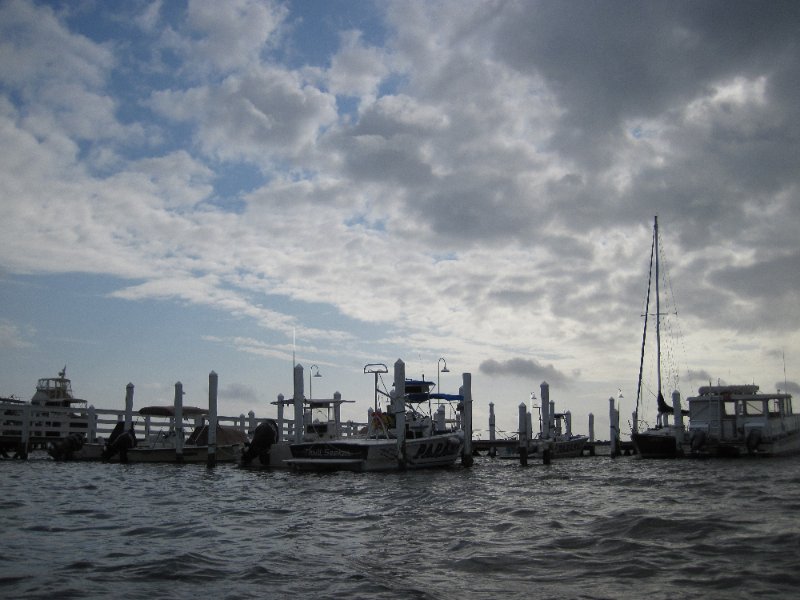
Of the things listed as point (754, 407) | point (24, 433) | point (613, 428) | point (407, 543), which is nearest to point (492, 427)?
point (613, 428)

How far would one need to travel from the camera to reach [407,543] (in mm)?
9938

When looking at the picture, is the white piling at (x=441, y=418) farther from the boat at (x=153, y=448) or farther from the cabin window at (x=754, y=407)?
the cabin window at (x=754, y=407)

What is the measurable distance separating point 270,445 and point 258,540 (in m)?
19.4

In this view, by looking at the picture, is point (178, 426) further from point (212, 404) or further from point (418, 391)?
point (418, 391)

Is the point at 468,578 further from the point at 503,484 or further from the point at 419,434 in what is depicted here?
the point at 419,434

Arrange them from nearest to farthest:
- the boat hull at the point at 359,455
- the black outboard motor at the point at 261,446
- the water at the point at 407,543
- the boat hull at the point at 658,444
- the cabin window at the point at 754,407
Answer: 1. the water at the point at 407,543
2. the boat hull at the point at 359,455
3. the black outboard motor at the point at 261,446
4. the boat hull at the point at 658,444
5. the cabin window at the point at 754,407

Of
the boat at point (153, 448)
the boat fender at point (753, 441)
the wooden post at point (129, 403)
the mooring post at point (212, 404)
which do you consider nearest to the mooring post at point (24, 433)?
the boat at point (153, 448)

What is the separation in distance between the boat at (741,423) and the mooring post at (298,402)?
2057 centimetres

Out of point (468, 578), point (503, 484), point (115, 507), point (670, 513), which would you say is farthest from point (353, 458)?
point (468, 578)

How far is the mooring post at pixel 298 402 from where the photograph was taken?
93.0 ft

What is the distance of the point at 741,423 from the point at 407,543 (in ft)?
105

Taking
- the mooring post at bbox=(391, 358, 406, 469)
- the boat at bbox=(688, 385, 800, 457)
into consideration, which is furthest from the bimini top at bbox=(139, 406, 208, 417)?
the boat at bbox=(688, 385, 800, 457)

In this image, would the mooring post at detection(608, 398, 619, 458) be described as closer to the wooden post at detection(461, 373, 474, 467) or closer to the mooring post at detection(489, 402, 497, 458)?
the mooring post at detection(489, 402, 497, 458)

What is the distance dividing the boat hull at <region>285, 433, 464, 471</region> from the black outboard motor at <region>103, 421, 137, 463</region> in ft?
32.1
